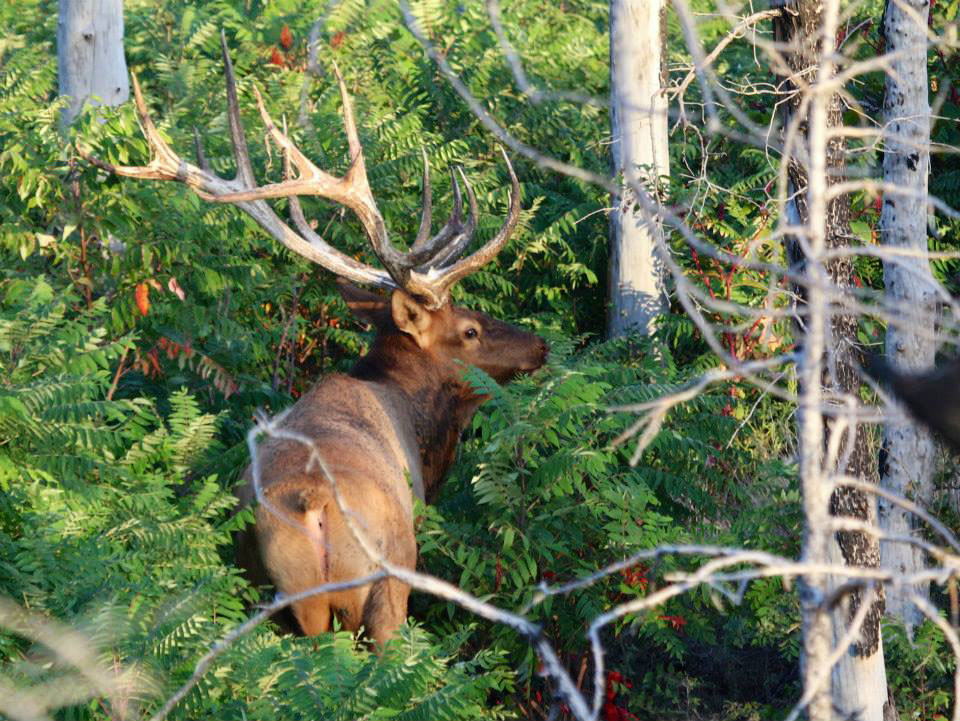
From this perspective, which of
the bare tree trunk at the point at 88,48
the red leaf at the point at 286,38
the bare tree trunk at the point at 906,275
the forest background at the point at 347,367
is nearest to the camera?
the forest background at the point at 347,367

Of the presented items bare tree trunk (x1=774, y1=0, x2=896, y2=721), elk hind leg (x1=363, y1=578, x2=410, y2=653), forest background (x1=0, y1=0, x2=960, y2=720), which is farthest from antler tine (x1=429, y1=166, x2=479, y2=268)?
elk hind leg (x1=363, y1=578, x2=410, y2=653)

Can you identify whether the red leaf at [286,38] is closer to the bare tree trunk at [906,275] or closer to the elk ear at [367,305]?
the elk ear at [367,305]

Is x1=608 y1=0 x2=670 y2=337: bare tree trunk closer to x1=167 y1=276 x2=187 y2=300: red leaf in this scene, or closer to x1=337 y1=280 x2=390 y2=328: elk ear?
x1=337 y1=280 x2=390 y2=328: elk ear

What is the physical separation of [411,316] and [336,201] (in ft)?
2.74

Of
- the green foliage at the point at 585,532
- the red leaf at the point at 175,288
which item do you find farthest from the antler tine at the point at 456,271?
the red leaf at the point at 175,288

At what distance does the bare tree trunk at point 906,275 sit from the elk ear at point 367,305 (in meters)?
3.00

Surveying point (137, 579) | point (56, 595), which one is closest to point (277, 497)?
point (137, 579)

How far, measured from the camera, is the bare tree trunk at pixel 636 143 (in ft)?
30.8

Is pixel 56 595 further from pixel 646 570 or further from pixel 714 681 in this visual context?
pixel 714 681

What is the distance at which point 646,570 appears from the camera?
248 inches

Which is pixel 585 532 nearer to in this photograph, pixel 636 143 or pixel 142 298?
pixel 142 298

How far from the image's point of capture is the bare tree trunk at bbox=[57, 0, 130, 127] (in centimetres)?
890

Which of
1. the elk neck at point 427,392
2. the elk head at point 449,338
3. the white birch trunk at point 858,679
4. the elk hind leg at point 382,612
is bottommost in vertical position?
the white birch trunk at point 858,679

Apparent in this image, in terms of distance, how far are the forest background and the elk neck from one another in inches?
9.2
